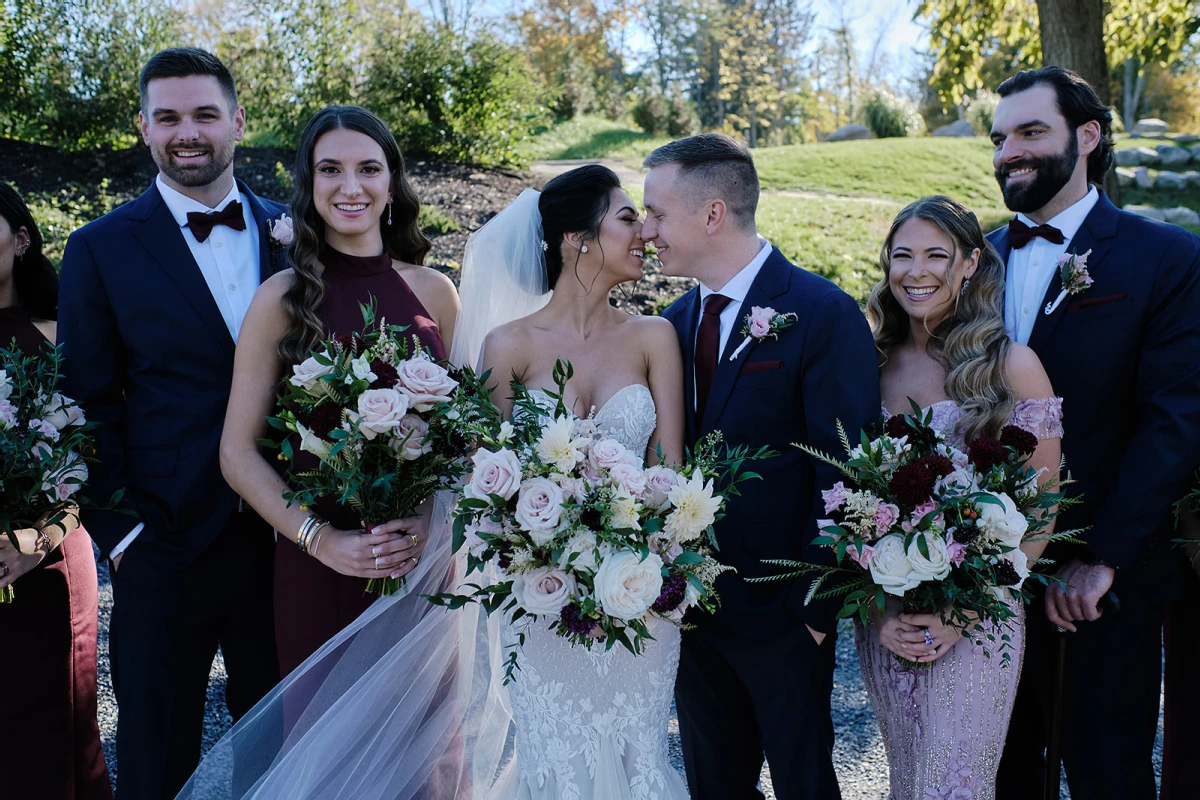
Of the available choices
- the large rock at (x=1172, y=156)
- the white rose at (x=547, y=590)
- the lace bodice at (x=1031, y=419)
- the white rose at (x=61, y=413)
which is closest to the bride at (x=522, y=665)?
the white rose at (x=547, y=590)

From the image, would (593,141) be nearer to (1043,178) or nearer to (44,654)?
(1043,178)

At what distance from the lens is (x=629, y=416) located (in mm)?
3457

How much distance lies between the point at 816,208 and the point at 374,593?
37.4ft

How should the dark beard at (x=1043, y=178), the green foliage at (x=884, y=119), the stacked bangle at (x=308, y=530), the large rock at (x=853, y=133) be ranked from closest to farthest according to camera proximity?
1. the stacked bangle at (x=308, y=530)
2. the dark beard at (x=1043, y=178)
3. the green foliage at (x=884, y=119)
4. the large rock at (x=853, y=133)

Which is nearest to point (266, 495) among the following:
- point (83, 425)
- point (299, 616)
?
point (299, 616)

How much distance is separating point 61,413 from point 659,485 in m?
2.16

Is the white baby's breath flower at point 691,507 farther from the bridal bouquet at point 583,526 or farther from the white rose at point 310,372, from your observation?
the white rose at point 310,372

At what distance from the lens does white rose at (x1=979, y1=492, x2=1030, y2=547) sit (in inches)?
110

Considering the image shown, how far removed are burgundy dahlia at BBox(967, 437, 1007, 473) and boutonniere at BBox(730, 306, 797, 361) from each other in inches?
30.5

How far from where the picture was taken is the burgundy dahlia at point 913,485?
2760 millimetres

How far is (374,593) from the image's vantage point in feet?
11.2

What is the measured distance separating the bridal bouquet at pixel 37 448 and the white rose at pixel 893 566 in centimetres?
269

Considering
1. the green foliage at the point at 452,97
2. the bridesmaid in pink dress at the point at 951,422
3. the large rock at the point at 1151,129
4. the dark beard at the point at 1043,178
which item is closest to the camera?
the bridesmaid in pink dress at the point at 951,422

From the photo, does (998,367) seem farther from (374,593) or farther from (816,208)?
(816,208)
